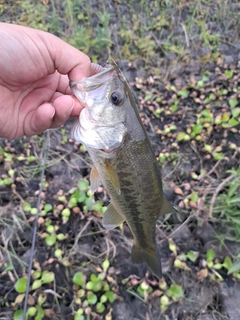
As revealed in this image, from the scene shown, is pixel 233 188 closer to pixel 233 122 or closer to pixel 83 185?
pixel 233 122

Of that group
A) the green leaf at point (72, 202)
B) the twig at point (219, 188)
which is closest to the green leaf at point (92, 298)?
the green leaf at point (72, 202)

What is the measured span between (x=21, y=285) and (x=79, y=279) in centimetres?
39

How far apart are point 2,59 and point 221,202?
184cm

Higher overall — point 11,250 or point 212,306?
point 11,250

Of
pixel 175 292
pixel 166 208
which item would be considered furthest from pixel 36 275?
pixel 166 208

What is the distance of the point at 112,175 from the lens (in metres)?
1.57

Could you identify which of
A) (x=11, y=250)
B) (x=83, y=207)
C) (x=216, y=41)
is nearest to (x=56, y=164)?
(x=83, y=207)

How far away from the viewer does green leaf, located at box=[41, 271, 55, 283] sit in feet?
7.40

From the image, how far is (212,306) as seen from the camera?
7.46 feet

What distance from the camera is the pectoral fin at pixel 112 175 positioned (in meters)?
1.56

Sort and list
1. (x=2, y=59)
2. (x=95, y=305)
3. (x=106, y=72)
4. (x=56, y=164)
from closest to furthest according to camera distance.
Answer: (x=106, y=72) → (x=2, y=59) → (x=95, y=305) → (x=56, y=164)

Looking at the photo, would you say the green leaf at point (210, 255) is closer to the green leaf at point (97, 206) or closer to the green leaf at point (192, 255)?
the green leaf at point (192, 255)

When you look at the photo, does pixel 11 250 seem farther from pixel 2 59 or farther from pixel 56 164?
pixel 2 59

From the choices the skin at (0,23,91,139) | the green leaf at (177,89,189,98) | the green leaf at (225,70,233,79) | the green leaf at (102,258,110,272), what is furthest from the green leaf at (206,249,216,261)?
the green leaf at (225,70,233,79)
